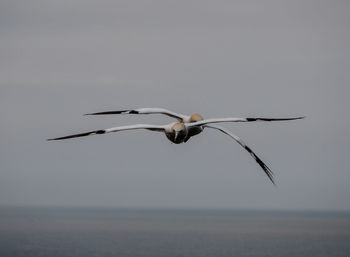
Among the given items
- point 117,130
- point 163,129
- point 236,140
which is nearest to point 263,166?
point 236,140

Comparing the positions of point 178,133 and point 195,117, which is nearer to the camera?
point 178,133

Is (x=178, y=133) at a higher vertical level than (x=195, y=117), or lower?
lower

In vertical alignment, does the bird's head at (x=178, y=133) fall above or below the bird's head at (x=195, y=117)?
below

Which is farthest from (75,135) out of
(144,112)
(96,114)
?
(144,112)

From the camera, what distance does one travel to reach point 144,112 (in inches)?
1620

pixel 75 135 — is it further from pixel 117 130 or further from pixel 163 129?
pixel 163 129

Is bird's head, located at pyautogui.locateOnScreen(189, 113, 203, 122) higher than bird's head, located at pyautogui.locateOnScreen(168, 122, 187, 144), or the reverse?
bird's head, located at pyautogui.locateOnScreen(189, 113, 203, 122)

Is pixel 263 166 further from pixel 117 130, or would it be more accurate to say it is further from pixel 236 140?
pixel 117 130

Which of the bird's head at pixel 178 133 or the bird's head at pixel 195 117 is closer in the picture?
the bird's head at pixel 178 133

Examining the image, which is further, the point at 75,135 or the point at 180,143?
the point at 180,143

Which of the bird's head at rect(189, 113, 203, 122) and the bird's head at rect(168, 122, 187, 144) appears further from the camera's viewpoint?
the bird's head at rect(189, 113, 203, 122)

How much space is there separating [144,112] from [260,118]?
5021 millimetres

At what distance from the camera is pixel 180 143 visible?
137 feet

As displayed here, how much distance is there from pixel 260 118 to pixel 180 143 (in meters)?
3.66
